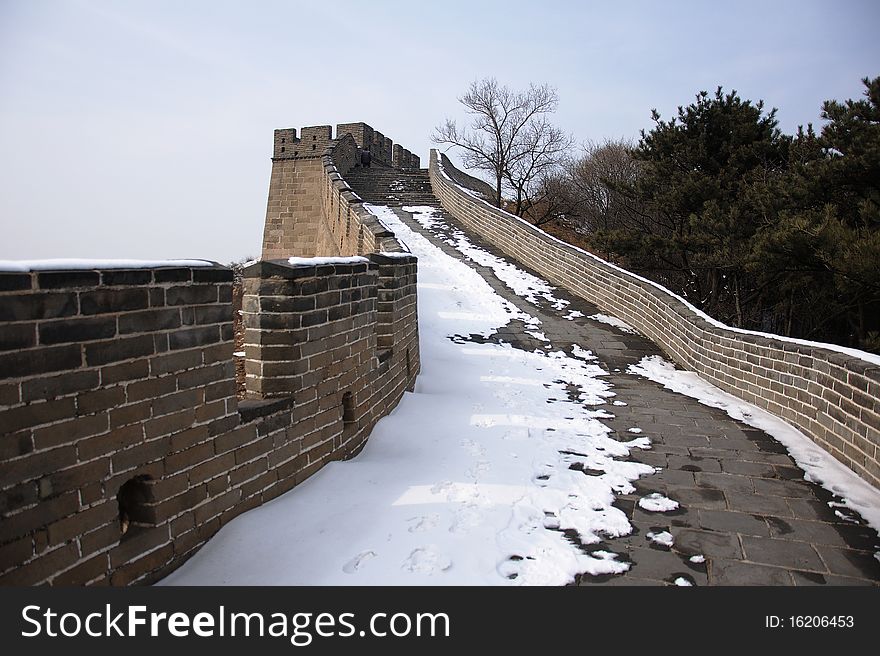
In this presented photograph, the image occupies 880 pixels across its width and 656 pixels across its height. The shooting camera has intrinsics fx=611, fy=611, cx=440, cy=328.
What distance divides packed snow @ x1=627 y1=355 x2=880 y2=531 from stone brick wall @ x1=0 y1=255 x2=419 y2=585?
3523 mm

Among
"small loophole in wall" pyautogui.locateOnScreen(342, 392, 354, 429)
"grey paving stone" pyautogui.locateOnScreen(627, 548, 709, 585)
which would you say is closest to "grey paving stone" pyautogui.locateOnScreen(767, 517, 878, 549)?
"grey paving stone" pyautogui.locateOnScreen(627, 548, 709, 585)

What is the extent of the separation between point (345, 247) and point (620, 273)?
265 inches

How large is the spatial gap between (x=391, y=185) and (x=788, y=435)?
18.0 metres

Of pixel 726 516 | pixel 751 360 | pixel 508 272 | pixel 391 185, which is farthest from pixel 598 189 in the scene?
pixel 726 516

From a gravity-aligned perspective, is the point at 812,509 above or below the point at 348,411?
below

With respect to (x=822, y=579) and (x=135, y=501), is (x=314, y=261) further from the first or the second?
(x=822, y=579)

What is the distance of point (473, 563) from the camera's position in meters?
3.05

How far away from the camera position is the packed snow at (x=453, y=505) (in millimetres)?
2969

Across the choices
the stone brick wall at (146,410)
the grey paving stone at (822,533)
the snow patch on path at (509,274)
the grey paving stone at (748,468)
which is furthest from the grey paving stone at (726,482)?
the snow patch on path at (509,274)

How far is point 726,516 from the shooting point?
3.80 meters

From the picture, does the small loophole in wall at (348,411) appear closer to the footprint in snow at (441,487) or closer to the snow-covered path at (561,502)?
the snow-covered path at (561,502)

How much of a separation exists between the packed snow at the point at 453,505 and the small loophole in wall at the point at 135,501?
31 centimetres

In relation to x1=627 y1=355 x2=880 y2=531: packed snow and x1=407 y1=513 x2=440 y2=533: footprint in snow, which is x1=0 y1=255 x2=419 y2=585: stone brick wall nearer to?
x1=407 y1=513 x2=440 y2=533: footprint in snow

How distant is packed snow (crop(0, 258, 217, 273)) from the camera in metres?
2.12
